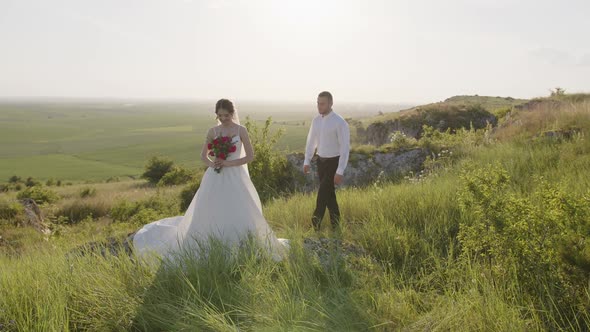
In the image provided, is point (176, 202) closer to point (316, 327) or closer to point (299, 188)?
point (299, 188)

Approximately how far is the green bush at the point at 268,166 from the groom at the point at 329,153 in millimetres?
5339

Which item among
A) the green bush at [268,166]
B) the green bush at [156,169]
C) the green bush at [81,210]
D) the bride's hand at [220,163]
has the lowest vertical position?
the green bush at [156,169]

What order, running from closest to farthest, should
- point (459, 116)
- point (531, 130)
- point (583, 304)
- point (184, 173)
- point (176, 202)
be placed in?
point (583, 304) < point (531, 130) < point (176, 202) < point (459, 116) < point (184, 173)

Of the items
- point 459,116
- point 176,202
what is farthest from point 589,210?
point 459,116

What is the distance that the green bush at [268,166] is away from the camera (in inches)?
493

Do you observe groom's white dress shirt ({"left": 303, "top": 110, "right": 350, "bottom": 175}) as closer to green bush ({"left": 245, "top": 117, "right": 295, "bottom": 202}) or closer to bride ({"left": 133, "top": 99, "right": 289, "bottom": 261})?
bride ({"left": 133, "top": 99, "right": 289, "bottom": 261})

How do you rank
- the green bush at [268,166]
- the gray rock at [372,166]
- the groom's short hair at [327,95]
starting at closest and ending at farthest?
1. the groom's short hair at [327,95]
2. the gray rock at [372,166]
3. the green bush at [268,166]

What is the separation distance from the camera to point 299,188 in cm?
1249

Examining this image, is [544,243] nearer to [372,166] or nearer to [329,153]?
[329,153]

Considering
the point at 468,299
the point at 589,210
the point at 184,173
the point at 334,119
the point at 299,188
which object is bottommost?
the point at 184,173

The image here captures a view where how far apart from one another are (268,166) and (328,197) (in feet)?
20.0

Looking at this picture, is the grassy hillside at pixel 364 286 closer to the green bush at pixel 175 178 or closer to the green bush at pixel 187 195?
the green bush at pixel 187 195

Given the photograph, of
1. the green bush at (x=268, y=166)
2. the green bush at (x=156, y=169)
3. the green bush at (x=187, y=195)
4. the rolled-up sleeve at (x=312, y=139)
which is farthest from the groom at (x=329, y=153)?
the green bush at (x=156, y=169)

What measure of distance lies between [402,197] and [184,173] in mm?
26917
